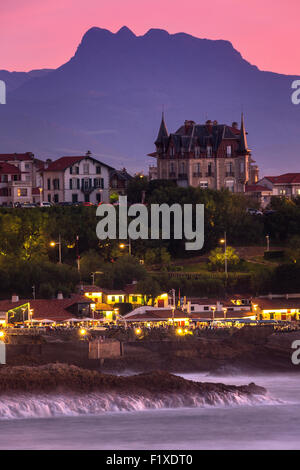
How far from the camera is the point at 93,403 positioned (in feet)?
139

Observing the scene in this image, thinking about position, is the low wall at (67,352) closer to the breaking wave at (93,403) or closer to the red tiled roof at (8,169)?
the breaking wave at (93,403)

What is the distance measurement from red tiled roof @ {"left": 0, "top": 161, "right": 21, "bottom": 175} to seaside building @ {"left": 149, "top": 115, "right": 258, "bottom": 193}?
13.6 metres

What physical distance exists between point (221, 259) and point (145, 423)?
45016 millimetres

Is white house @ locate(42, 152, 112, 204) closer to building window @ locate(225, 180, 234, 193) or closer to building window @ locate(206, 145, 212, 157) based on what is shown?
building window @ locate(206, 145, 212, 157)

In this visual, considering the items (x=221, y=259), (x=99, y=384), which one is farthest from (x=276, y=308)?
(x=99, y=384)

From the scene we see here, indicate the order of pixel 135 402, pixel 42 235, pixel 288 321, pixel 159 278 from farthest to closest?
pixel 42 235
pixel 159 278
pixel 288 321
pixel 135 402

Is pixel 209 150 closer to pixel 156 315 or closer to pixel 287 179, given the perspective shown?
pixel 287 179

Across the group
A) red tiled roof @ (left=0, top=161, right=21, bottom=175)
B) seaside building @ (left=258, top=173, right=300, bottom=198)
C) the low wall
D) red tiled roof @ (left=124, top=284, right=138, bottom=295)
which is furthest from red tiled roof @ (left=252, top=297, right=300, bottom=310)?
seaside building @ (left=258, top=173, right=300, bottom=198)

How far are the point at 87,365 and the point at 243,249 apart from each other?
123ft

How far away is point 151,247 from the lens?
8700cm
